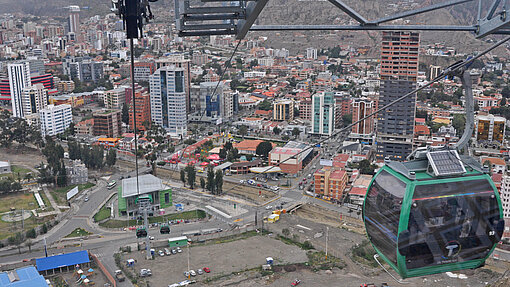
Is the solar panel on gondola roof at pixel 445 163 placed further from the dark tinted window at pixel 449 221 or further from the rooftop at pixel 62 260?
the rooftop at pixel 62 260

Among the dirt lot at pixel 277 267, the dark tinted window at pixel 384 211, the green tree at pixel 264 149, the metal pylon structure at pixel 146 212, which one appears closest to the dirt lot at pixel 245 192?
the green tree at pixel 264 149

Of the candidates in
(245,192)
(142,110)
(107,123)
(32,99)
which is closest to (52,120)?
(107,123)

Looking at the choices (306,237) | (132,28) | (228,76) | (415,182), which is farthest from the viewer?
(228,76)

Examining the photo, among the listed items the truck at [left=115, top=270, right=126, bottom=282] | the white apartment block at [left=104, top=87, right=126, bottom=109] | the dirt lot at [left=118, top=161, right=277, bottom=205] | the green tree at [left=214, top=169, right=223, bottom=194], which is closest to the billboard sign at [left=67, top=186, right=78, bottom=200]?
the dirt lot at [left=118, top=161, right=277, bottom=205]

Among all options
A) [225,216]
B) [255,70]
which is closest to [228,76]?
[255,70]

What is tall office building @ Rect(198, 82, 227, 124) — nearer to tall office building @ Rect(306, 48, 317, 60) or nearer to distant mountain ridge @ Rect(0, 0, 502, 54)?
distant mountain ridge @ Rect(0, 0, 502, 54)

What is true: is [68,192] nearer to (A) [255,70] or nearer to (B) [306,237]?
(B) [306,237]
